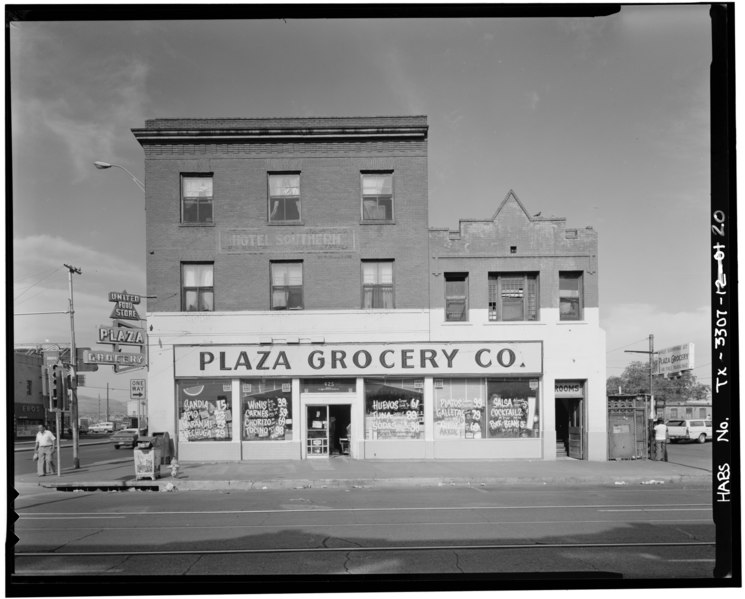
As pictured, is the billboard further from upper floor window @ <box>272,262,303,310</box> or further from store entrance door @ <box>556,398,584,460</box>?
upper floor window @ <box>272,262,303,310</box>

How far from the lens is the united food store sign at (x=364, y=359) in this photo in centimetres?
1652

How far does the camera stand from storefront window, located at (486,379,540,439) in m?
19.4

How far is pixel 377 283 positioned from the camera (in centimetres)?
1688

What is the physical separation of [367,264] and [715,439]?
36.1 ft

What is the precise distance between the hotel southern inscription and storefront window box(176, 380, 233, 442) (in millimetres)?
4224

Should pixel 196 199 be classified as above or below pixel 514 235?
above

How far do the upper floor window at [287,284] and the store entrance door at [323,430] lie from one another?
4472 mm

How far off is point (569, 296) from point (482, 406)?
4601 mm

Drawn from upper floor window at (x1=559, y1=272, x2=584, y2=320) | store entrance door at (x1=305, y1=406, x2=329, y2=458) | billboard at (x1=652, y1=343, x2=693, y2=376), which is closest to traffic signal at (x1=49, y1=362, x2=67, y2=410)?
store entrance door at (x1=305, y1=406, x2=329, y2=458)

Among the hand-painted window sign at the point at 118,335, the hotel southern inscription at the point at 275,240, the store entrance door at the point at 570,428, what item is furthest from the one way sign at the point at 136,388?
the store entrance door at the point at 570,428

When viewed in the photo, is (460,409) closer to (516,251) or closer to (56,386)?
(516,251)

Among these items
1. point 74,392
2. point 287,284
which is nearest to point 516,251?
point 287,284

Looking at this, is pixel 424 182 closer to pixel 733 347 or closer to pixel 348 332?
pixel 348 332

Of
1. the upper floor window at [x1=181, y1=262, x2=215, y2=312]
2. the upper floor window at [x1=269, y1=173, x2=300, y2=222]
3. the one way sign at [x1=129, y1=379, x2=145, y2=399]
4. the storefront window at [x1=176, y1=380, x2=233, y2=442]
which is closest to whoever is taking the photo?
the upper floor window at [x1=269, y1=173, x2=300, y2=222]
